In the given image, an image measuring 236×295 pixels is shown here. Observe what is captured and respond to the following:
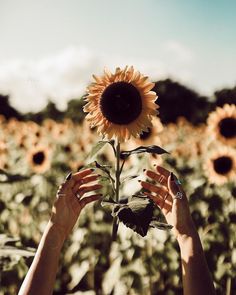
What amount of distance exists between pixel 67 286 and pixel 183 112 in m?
22.4

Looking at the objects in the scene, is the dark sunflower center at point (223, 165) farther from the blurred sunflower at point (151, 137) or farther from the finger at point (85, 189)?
the finger at point (85, 189)

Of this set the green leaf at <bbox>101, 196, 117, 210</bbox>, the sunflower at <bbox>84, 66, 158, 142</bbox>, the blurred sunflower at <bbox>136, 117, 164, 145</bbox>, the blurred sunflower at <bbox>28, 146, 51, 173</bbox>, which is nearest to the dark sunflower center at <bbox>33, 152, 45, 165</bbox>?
the blurred sunflower at <bbox>28, 146, 51, 173</bbox>

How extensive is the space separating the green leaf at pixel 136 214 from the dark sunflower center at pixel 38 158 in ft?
10.5

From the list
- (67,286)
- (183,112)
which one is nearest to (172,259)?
(67,286)

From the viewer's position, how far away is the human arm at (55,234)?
1.48 m

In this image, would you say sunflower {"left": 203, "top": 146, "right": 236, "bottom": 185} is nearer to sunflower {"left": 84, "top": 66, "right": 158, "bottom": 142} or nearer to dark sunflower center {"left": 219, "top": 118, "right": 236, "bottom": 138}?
dark sunflower center {"left": 219, "top": 118, "right": 236, "bottom": 138}

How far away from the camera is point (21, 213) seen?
13.8 feet

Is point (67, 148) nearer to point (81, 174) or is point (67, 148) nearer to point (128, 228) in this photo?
point (128, 228)

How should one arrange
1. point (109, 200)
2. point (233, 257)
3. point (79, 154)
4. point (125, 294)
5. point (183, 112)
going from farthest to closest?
point (183, 112)
point (79, 154)
point (233, 257)
point (125, 294)
point (109, 200)

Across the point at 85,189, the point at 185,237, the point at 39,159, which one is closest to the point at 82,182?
the point at 85,189

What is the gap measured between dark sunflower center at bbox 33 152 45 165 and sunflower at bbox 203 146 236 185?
5.51ft

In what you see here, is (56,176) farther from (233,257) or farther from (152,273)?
(233,257)

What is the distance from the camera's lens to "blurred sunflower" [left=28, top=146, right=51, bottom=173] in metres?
4.59

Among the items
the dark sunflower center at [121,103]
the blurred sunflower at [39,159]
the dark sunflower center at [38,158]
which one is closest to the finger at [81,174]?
the dark sunflower center at [121,103]
